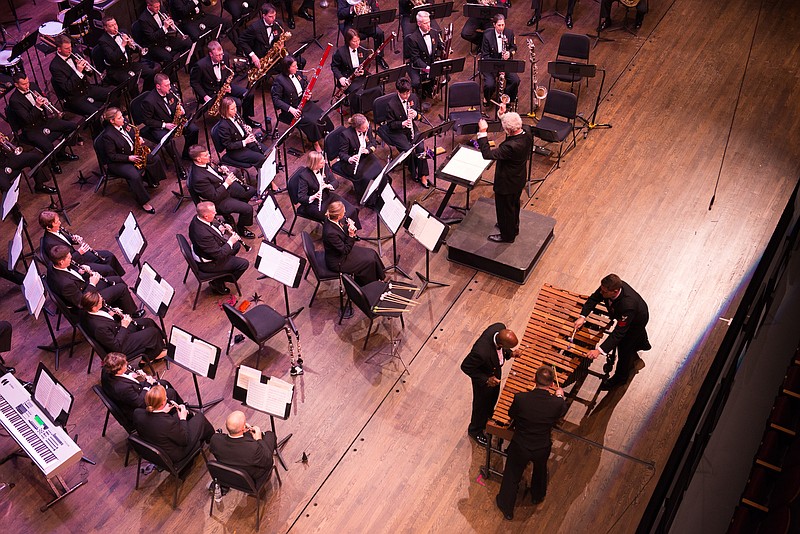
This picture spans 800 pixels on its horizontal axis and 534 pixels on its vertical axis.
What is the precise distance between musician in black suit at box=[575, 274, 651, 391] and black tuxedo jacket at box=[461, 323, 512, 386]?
1.02 metres

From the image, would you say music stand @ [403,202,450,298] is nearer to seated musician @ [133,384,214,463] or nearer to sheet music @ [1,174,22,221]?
seated musician @ [133,384,214,463]

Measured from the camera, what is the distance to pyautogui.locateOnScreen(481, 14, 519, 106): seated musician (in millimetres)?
11625

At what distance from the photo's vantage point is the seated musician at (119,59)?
1155 cm

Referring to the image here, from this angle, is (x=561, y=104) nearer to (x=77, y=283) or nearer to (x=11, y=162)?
(x=77, y=283)

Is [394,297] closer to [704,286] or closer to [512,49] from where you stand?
[704,286]

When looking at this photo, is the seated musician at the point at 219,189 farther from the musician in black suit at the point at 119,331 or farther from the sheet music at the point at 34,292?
the sheet music at the point at 34,292

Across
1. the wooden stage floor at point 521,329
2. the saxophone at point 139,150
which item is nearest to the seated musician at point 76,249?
the wooden stage floor at point 521,329

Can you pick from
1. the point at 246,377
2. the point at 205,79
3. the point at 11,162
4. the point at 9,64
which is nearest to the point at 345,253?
the point at 246,377

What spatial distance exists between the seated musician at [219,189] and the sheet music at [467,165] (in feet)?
8.06

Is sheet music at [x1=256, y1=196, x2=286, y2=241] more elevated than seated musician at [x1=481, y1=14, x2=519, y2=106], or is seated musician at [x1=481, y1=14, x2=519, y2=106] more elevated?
sheet music at [x1=256, y1=196, x2=286, y2=241]

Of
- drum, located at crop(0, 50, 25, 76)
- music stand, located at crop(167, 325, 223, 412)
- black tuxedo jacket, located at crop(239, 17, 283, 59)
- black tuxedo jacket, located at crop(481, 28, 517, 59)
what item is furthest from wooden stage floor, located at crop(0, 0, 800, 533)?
→ drum, located at crop(0, 50, 25, 76)

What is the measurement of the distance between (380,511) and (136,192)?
5344mm

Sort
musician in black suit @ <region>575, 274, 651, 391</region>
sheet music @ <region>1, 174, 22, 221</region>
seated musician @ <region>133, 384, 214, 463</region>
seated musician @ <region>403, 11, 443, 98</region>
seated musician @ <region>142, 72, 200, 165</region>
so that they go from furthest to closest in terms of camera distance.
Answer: seated musician @ <region>403, 11, 443, 98</region>, seated musician @ <region>142, 72, 200, 165</region>, sheet music @ <region>1, 174, 22, 221</region>, musician in black suit @ <region>575, 274, 651, 391</region>, seated musician @ <region>133, 384, 214, 463</region>

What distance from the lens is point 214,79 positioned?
11.3m
